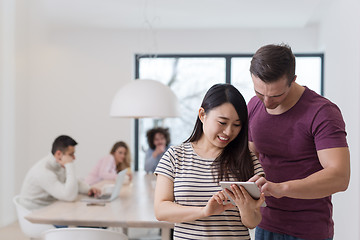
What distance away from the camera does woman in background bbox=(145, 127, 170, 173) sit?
17.9ft

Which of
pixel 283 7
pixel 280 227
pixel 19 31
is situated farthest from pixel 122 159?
pixel 280 227

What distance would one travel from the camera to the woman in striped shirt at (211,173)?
1.65 metres

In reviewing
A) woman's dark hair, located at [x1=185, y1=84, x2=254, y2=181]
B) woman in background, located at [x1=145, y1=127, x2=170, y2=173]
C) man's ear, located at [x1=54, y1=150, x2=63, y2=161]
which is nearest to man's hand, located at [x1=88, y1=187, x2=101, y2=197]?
man's ear, located at [x1=54, y1=150, x2=63, y2=161]

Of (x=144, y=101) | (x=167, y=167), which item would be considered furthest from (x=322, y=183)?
(x=144, y=101)

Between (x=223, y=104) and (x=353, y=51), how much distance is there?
2782 mm

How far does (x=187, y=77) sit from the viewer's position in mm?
7004

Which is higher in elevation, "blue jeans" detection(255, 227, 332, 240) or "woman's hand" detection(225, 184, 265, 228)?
"woman's hand" detection(225, 184, 265, 228)

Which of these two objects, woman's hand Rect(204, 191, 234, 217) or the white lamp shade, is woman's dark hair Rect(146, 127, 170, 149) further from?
woman's hand Rect(204, 191, 234, 217)

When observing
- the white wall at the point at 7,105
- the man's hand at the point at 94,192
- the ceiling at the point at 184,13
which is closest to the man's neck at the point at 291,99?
the man's hand at the point at 94,192

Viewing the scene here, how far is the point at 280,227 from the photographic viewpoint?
1.93m

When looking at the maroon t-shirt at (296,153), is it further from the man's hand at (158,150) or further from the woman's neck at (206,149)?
the man's hand at (158,150)

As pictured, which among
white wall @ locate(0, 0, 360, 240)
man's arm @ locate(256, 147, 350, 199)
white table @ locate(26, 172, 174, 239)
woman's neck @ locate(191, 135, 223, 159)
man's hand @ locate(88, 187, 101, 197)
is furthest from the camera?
white wall @ locate(0, 0, 360, 240)

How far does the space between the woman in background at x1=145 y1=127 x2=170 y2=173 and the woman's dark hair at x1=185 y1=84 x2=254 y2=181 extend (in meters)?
3.70

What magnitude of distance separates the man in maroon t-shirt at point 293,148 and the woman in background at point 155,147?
11.2ft
